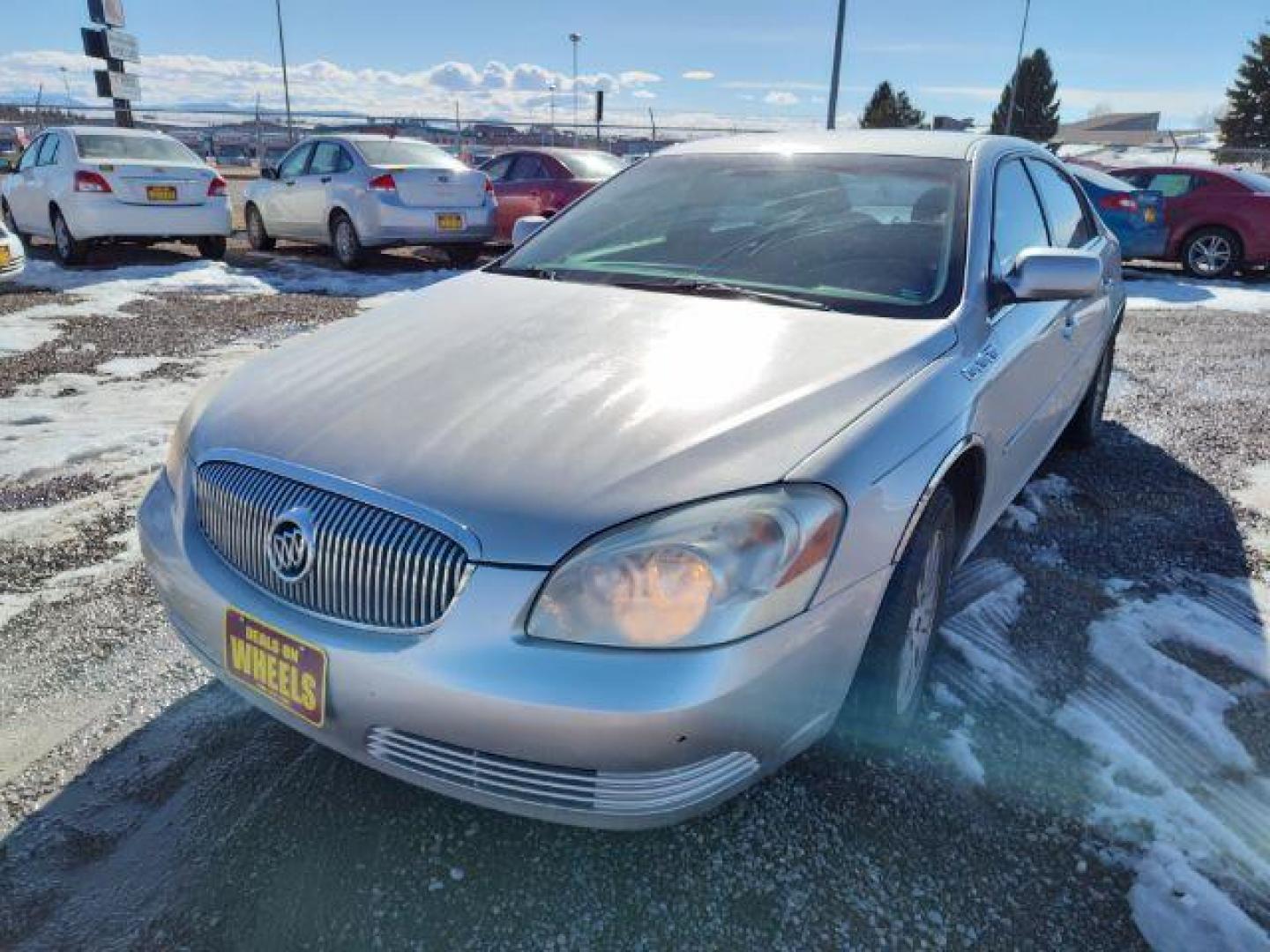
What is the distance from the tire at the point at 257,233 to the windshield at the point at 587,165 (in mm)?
4050

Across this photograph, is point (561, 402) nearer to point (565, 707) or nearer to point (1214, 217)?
point (565, 707)

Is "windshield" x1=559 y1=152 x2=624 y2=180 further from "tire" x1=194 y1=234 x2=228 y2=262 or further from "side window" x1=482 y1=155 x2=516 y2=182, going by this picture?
"tire" x1=194 y1=234 x2=228 y2=262

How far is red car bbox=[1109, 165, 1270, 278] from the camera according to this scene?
35.8 ft

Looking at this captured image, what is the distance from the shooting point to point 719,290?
2.68m

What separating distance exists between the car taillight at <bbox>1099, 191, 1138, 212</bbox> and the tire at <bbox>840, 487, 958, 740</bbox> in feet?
33.1

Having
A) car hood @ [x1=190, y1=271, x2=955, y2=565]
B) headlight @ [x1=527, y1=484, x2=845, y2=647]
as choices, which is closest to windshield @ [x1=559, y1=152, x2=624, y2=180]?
car hood @ [x1=190, y1=271, x2=955, y2=565]

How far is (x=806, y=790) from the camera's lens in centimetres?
217

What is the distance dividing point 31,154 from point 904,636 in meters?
12.2

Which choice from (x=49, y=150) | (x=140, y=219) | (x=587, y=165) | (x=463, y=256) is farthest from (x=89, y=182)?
(x=587, y=165)

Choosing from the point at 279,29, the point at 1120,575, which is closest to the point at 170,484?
the point at 1120,575

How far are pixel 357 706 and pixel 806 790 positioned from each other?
1.08 metres

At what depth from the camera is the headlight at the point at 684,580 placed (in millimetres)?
1596

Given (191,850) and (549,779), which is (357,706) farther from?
(191,850)

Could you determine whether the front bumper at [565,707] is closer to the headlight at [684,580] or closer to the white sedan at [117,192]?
the headlight at [684,580]
